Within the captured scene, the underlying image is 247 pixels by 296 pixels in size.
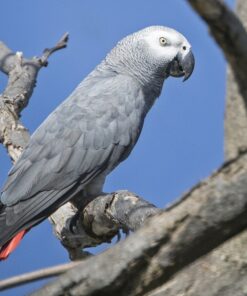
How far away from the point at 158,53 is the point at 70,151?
76 centimetres

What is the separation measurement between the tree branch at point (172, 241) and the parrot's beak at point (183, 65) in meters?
2.22

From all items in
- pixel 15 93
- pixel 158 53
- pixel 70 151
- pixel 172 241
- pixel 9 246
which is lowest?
pixel 9 246

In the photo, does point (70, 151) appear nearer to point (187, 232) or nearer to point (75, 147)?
point (75, 147)

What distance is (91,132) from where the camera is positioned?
8.29 ft

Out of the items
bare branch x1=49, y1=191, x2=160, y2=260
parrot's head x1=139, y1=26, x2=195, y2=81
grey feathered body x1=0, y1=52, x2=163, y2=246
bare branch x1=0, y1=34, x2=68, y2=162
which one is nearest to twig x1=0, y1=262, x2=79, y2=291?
bare branch x1=49, y1=191, x2=160, y2=260

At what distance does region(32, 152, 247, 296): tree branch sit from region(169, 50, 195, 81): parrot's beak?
2217mm

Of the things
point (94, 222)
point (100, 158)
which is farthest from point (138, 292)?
point (100, 158)

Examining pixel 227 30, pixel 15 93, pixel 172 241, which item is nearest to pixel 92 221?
pixel 15 93

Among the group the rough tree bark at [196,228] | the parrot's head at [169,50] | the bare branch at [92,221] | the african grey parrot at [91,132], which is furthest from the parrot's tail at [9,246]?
the rough tree bark at [196,228]

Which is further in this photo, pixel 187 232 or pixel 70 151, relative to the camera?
pixel 70 151

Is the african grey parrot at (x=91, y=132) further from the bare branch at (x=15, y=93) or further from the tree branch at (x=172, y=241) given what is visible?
the tree branch at (x=172, y=241)

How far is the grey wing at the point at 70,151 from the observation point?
2258 mm

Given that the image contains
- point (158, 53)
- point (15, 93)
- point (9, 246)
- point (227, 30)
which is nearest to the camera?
point (227, 30)

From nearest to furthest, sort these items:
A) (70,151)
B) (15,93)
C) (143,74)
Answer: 1. (70,151)
2. (15,93)
3. (143,74)
